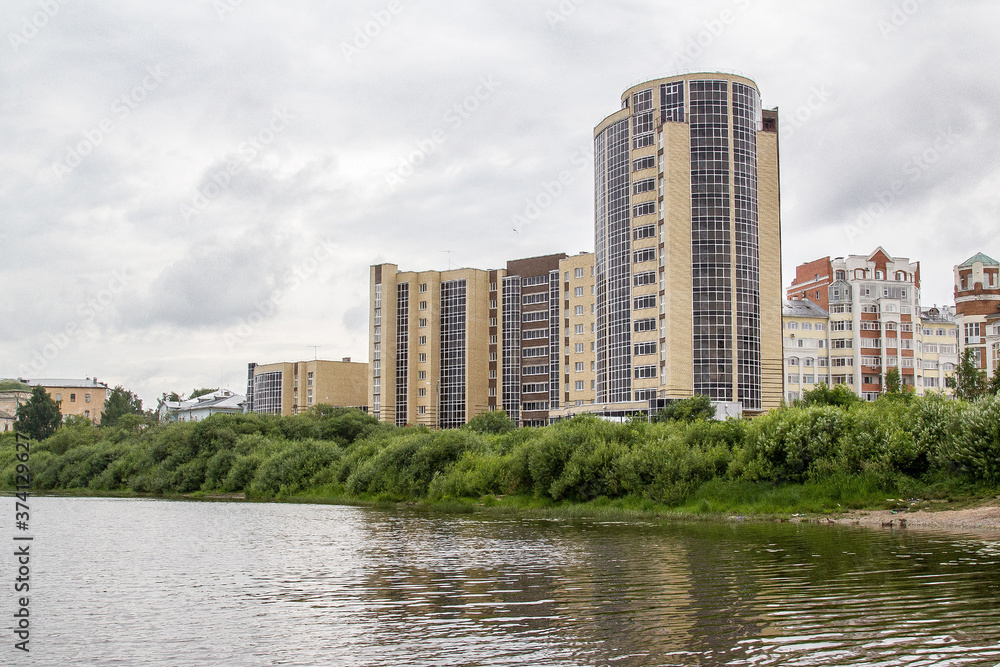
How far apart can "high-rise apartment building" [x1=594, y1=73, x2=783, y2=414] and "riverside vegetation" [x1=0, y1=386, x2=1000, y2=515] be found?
16547mm

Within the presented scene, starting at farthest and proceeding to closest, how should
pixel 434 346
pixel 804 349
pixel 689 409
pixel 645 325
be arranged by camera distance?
pixel 434 346
pixel 804 349
pixel 645 325
pixel 689 409

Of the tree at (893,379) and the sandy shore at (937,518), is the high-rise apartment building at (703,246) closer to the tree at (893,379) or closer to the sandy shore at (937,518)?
the tree at (893,379)

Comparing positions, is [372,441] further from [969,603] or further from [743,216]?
[969,603]

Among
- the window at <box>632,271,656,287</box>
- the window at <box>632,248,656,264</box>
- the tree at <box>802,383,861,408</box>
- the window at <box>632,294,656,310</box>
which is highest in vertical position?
the window at <box>632,248,656,264</box>

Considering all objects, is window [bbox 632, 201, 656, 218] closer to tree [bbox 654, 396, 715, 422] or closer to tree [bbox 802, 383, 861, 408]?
tree [bbox 654, 396, 715, 422]

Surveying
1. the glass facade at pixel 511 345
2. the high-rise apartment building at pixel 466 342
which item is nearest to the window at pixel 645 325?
the high-rise apartment building at pixel 466 342

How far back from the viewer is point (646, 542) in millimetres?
40250

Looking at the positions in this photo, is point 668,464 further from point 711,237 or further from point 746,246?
point 746,246

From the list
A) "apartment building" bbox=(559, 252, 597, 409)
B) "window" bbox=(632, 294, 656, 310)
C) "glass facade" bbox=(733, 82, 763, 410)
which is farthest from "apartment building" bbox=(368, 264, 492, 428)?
"glass facade" bbox=(733, 82, 763, 410)

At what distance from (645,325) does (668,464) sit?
59464 millimetres

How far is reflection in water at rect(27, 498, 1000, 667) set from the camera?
18734 millimetres

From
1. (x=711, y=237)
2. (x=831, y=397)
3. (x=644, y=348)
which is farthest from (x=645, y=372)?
(x=831, y=397)

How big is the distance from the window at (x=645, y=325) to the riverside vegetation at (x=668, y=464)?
1960 cm

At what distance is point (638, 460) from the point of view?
60.8 metres
